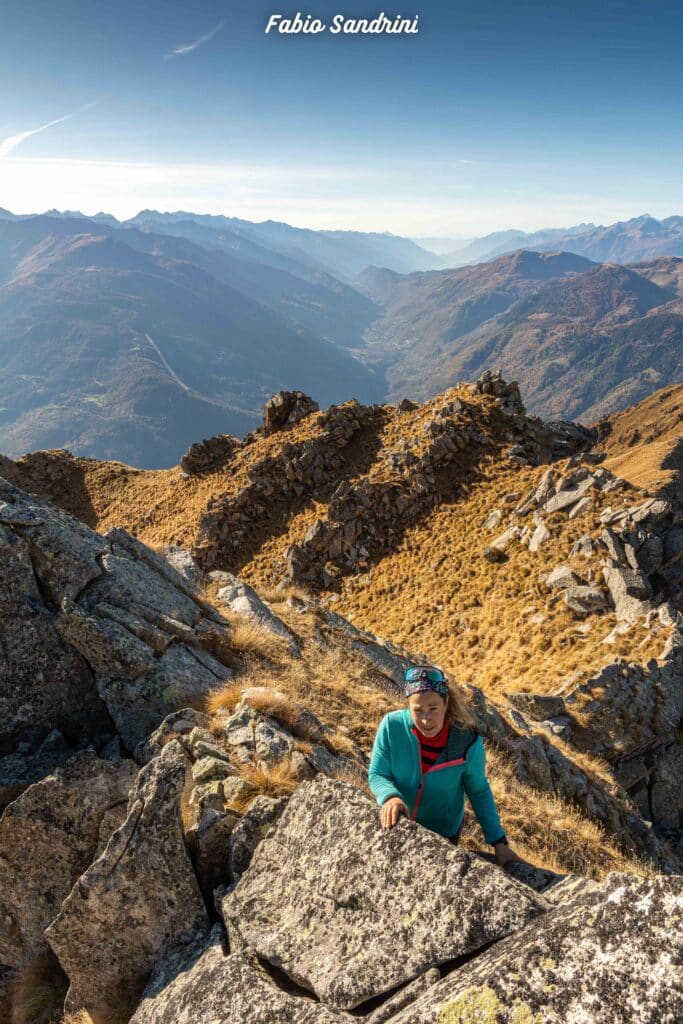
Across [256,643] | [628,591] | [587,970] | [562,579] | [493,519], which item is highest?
→ [587,970]

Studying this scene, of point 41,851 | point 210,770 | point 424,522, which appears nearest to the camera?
point 41,851

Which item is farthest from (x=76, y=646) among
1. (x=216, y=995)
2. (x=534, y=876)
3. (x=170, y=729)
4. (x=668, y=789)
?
(x=668, y=789)

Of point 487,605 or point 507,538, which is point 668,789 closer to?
point 487,605

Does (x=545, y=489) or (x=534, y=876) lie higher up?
(x=534, y=876)

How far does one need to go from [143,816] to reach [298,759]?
265 centimetres

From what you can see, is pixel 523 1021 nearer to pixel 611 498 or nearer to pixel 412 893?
pixel 412 893

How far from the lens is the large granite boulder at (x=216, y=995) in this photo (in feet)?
17.0

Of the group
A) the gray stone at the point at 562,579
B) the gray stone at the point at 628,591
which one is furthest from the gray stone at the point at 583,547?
the gray stone at the point at 628,591

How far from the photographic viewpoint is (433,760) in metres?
6.26

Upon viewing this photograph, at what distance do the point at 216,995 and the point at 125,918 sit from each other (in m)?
1.56

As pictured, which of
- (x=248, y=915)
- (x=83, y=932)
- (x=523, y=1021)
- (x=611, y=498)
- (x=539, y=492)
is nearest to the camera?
(x=523, y=1021)

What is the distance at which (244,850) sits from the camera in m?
6.73

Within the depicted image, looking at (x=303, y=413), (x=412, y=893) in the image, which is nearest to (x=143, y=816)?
(x=412, y=893)

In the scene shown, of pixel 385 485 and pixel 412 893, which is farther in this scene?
pixel 385 485
